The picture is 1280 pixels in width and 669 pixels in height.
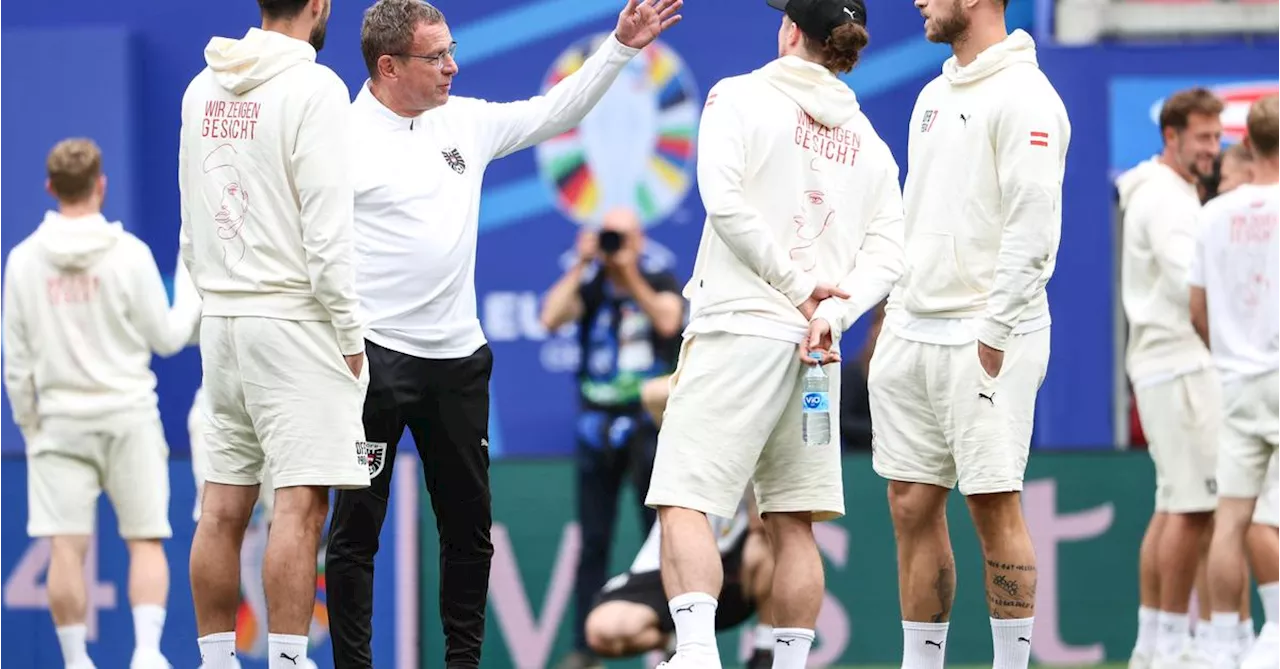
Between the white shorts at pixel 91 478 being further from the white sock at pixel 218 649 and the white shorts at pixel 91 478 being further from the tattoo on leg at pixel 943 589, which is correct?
the tattoo on leg at pixel 943 589

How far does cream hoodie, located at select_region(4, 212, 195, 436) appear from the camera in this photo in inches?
350

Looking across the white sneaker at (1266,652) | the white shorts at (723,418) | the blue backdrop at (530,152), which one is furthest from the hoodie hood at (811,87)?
the blue backdrop at (530,152)

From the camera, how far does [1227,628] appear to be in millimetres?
8227

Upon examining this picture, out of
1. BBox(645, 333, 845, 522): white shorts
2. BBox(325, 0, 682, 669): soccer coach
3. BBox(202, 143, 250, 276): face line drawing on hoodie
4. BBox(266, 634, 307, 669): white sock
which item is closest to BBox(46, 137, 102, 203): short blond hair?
BBox(325, 0, 682, 669): soccer coach

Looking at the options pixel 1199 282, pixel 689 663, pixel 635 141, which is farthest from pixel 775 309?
pixel 635 141

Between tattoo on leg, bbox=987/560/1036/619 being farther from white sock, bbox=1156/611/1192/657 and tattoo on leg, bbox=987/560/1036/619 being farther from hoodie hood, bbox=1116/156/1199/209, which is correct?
hoodie hood, bbox=1116/156/1199/209

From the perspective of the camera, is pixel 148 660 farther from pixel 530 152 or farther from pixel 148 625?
pixel 530 152

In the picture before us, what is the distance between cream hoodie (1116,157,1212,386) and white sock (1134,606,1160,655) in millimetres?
967

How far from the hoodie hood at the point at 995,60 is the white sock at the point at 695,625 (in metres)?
1.84

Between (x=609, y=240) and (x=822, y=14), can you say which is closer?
(x=822, y=14)

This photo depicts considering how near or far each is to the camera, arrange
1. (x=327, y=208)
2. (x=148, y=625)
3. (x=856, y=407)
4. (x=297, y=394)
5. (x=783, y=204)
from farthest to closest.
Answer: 1. (x=856, y=407)
2. (x=148, y=625)
3. (x=783, y=204)
4. (x=297, y=394)
5. (x=327, y=208)

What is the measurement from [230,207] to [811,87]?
5.60ft

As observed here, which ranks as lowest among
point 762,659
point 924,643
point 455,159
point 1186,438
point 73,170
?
point 762,659

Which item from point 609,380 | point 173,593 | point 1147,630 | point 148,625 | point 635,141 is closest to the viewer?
point 1147,630
